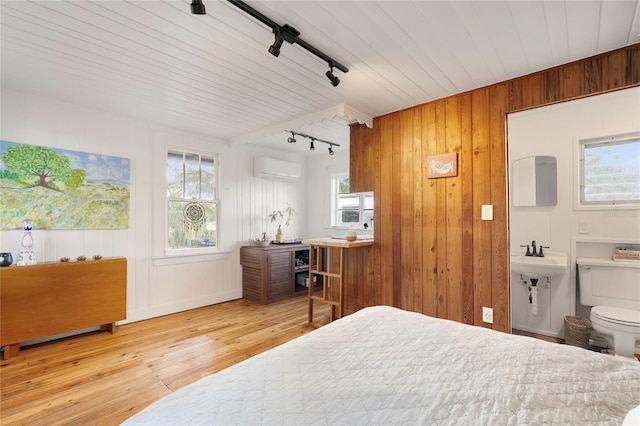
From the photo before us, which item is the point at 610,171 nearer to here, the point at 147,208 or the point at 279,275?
the point at 279,275

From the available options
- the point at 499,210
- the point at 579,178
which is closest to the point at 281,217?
the point at 499,210

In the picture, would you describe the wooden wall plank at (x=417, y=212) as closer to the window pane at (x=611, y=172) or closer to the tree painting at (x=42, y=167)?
the window pane at (x=611, y=172)

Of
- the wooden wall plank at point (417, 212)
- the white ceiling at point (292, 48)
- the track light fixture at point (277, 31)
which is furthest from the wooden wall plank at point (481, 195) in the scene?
the track light fixture at point (277, 31)

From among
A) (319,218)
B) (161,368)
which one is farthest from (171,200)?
(319,218)

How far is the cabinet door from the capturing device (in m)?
4.27

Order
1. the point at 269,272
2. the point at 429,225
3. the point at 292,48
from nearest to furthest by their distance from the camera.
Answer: the point at 292,48, the point at 429,225, the point at 269,272

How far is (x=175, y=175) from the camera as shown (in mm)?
3916

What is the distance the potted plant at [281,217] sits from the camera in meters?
4.84

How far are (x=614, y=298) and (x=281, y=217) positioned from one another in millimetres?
4233

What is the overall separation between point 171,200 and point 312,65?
106 inches

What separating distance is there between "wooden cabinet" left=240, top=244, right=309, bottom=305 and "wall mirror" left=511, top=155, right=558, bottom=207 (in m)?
3.07

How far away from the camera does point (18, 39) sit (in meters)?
1.93

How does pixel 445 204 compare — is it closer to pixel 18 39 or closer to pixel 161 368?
pixel 161 368

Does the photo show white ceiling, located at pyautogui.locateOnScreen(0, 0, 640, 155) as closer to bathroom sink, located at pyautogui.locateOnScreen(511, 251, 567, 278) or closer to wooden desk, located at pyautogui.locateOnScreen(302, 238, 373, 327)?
wooden desk, located at pyautogui.locateOnScreen(302, 238, 373, 327)
